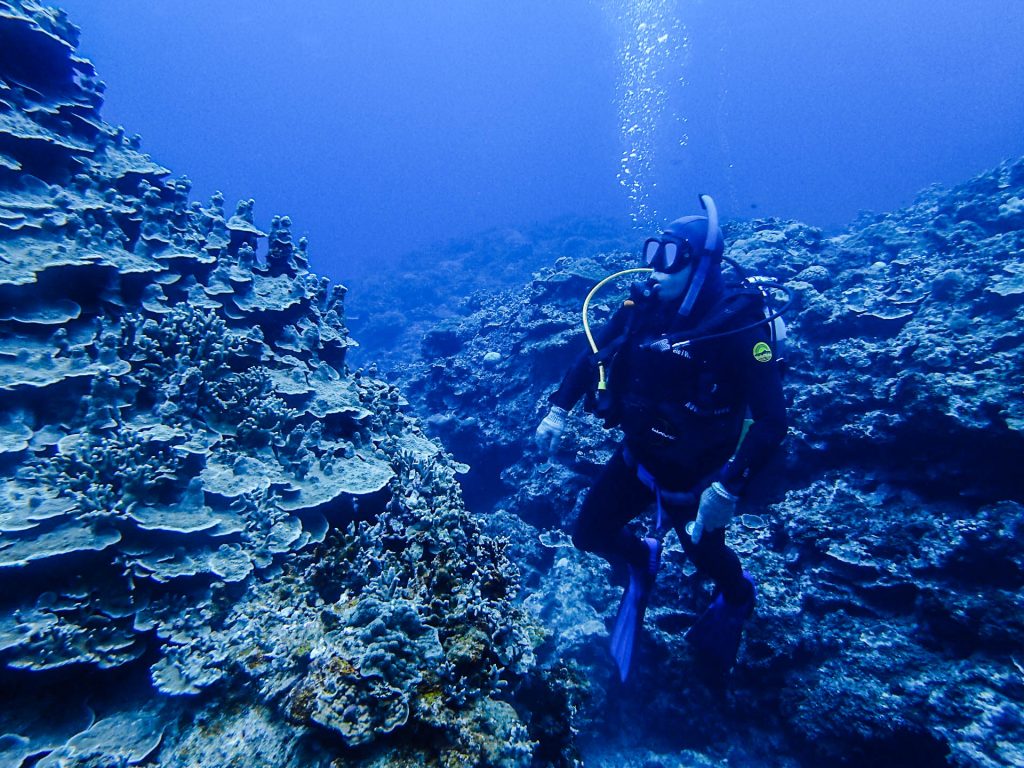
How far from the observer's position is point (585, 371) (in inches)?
177

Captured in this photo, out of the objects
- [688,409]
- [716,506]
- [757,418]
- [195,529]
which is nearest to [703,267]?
[688,409]

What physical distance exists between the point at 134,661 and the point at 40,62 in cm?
707

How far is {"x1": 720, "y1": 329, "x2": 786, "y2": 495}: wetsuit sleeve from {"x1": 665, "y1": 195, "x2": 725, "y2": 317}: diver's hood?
49 cm

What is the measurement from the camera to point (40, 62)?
5809 mm

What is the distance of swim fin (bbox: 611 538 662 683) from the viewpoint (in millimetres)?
4688

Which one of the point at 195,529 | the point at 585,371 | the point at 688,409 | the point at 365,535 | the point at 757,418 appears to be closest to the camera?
the point at 195,529

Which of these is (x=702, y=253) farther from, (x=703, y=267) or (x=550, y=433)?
(x=550, y=433)

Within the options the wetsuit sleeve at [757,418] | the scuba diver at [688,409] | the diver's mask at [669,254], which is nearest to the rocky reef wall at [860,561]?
the scuba diver at [688,409]

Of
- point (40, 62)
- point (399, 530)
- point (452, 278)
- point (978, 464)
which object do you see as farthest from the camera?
point (452, 278)

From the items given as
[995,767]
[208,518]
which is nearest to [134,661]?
[208,518]

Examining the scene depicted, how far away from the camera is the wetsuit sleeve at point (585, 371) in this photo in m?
4.47

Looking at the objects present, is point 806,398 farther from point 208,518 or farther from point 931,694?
point 208,518

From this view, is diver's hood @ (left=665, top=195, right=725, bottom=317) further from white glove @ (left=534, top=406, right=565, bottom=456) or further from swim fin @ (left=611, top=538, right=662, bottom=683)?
swim fin @ (left=611, top=538, right=662, bottom=683)

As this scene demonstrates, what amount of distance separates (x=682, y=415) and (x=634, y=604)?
2094mm
